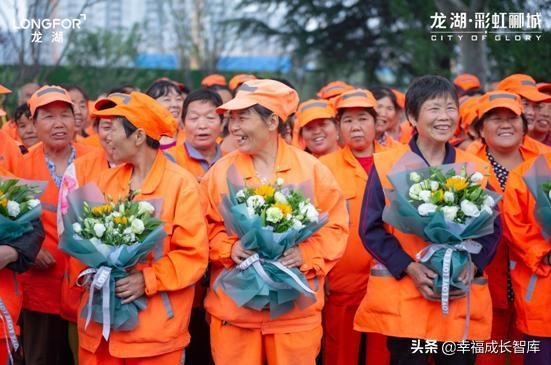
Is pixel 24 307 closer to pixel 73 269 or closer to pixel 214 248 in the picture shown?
pixel 73 269

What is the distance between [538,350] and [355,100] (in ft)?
7.52

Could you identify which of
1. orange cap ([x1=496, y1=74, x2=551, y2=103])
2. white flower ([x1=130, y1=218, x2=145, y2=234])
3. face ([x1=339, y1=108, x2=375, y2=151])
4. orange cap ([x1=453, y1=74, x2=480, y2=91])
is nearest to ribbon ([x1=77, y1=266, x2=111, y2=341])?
white flower ([x1=130, y1=218, x2=145, y2=234])

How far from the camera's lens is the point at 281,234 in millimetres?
3727

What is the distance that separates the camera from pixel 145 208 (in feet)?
12.5

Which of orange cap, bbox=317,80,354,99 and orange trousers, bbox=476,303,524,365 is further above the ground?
orange cap, bbox=317,80,354,99

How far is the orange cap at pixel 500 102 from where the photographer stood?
4.97 metres

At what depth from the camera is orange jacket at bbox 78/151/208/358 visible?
3861mm

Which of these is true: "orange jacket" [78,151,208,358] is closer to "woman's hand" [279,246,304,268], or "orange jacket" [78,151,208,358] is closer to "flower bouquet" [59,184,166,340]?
"flower bouquet" [59,184,166,340]

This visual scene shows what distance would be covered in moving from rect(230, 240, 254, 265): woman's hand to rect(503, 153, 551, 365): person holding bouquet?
69.8 inches

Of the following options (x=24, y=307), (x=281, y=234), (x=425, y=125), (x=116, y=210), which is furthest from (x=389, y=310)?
(x=24, y=307)

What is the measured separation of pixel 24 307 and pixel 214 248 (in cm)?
173

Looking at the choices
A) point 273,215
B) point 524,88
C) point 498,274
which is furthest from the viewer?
point 524,88

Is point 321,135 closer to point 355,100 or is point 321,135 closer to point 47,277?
point 355,100

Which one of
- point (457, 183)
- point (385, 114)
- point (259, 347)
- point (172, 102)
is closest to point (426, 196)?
point (457, 183)
